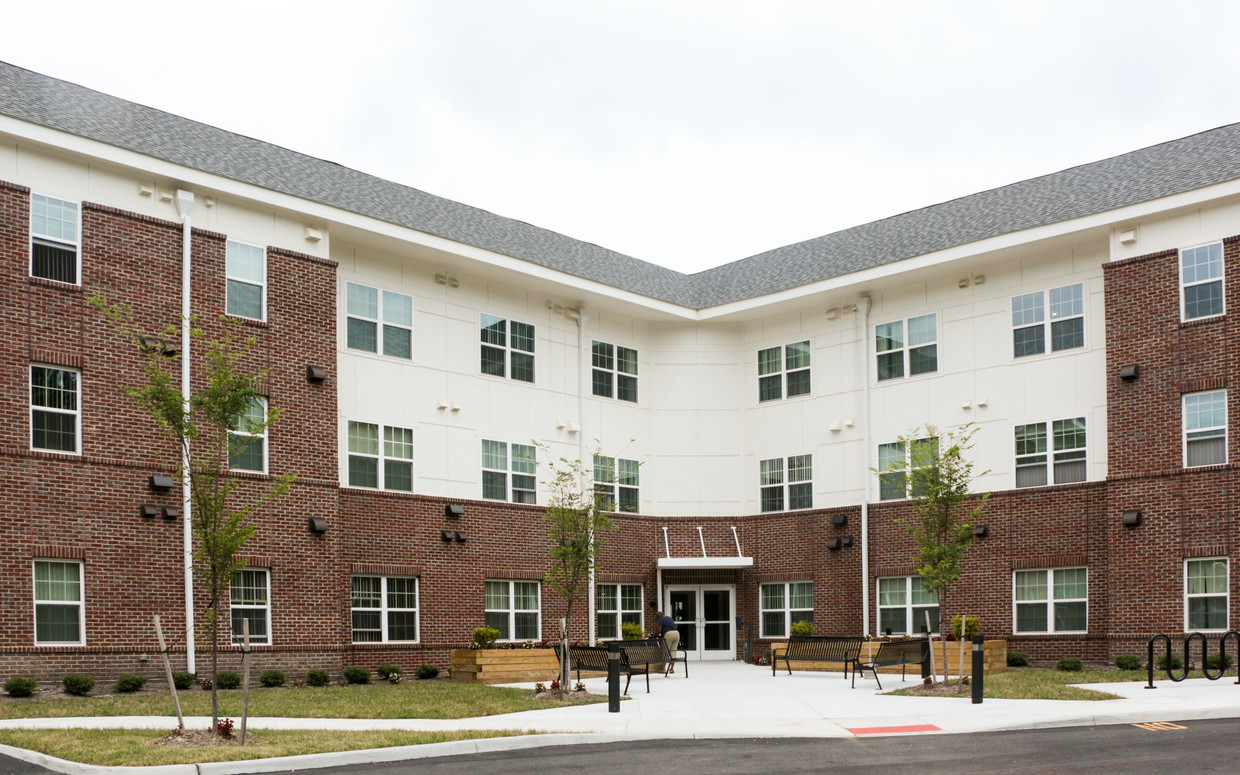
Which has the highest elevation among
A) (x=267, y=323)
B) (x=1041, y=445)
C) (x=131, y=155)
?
(x=131, y=155)

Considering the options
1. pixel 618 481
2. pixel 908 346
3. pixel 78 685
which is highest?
pixel 908 346

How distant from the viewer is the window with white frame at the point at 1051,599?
2575 cm

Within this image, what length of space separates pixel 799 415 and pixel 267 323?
1369 cm

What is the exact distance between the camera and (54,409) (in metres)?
20.7

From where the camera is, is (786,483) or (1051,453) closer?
(1051,453)

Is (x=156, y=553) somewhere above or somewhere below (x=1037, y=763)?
above

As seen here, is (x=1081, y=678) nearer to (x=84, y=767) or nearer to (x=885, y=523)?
(x=885, y=523)

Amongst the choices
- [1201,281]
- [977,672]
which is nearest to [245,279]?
[977,672]

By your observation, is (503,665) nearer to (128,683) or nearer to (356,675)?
(356,675)

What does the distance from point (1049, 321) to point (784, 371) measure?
717 centimetres

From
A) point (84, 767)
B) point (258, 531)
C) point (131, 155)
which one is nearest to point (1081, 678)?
point (258, 531)

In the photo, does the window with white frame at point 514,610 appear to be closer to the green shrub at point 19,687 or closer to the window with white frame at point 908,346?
the window with white frame at point 908,346

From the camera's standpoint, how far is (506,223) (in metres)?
31.8

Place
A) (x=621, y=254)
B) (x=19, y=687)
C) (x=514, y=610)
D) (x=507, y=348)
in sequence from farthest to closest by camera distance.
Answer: (x=621, y=254), (x=507, y=348), (x=514, y=610), (x=19, y=687)
